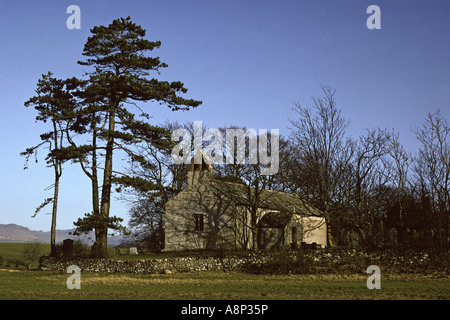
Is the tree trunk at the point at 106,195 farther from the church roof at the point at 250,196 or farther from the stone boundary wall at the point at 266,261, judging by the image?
the church roof at the point at 250,196

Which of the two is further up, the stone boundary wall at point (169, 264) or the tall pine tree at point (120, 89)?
the tall pine tree at point (120, 89)

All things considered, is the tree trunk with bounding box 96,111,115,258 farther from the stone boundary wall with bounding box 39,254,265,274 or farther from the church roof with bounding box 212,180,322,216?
the church roof with bounding box 212,180,322,216

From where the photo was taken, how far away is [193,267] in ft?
110

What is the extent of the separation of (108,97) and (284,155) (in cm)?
1583

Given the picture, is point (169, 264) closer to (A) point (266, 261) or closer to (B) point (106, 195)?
(A) point (266, 261)

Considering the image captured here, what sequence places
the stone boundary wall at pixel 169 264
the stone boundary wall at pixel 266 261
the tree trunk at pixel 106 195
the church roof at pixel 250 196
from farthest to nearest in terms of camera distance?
the church roof at pixel 250 196 < the tree trunk at pixel 106 195 < the stone boundary wall at pixel 169 264 < the stone boundary wall at pixel 266 261

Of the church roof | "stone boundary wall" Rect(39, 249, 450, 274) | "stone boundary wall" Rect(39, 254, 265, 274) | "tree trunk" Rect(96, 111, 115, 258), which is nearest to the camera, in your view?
"stone boundary wall" Rect(39, 249, 450, 274)

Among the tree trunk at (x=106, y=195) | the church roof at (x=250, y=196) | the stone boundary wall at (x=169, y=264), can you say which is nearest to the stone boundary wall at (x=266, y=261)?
the stone boundary wall at (x=169, y=264)

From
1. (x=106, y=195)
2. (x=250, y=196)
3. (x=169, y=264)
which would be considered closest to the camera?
(x=169, y=264)

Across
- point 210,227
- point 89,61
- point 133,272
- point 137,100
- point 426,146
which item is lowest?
point 133,272

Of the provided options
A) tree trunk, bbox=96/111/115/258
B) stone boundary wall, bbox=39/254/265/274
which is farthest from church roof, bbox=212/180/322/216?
tree trunk, bbox=96/111/115/258

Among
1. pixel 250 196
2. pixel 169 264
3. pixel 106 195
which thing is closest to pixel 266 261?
pixel 169 264
